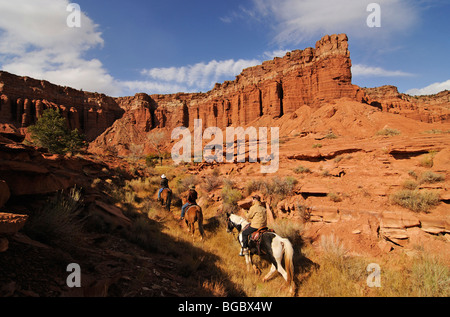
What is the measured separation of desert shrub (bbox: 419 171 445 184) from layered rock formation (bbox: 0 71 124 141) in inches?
2976

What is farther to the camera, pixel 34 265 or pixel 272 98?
pixel 272 98

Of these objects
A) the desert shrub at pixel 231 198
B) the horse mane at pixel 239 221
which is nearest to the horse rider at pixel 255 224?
the horse mane at pixel 239 221

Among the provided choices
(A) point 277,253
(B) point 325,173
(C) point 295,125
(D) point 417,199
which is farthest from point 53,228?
(C) point 295,125

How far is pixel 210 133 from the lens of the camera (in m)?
64.7

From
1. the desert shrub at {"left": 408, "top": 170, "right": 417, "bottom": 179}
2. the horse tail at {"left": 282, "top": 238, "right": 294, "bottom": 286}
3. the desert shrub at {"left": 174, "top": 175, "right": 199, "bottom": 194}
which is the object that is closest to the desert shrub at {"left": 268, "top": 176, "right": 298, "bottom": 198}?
the desert shrub at {"left": 408, "top": 170, "right": 417, "bottom": 179}

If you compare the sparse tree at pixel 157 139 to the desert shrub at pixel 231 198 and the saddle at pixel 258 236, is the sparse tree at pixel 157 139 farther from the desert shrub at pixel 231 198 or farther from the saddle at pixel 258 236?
the saddle at pixel 258 236

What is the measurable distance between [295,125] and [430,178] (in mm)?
33665

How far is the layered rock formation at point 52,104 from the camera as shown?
55.1 metres

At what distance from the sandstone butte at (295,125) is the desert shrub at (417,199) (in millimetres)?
337

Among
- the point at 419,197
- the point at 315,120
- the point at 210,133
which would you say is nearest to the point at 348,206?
the point at 419,197

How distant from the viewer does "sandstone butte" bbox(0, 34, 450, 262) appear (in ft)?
22.2

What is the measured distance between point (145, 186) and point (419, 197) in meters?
15.2

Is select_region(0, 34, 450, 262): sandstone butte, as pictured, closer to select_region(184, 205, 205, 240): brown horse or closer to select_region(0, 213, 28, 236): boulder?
select_region(0, 213, 28, 236): boulder
